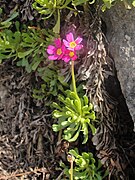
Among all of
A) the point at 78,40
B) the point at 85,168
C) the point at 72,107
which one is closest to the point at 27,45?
the point at 78,40

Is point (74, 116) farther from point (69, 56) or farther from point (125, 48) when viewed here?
point (125, 48)

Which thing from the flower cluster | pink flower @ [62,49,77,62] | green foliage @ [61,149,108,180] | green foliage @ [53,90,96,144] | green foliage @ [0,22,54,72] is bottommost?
green foliage @ [61,149,108,180]

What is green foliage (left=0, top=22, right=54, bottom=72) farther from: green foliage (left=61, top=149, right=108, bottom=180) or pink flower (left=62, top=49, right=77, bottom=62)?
green foliage (left=61, top=149, right=108, bottom=180)

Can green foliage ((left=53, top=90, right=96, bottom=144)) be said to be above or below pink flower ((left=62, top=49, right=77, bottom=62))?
below

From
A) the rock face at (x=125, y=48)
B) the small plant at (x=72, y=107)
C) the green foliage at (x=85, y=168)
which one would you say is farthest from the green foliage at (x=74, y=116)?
the rock face at (x=125, y=48)

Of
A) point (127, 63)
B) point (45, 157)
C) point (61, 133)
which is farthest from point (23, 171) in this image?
point (127, 63)

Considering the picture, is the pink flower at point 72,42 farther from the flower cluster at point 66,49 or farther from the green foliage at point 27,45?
the green foliage at point 27,45

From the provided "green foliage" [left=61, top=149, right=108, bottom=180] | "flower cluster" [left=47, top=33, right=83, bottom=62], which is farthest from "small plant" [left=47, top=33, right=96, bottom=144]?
"green foliage" [left=61, top=149, right=108, bottom=180]
